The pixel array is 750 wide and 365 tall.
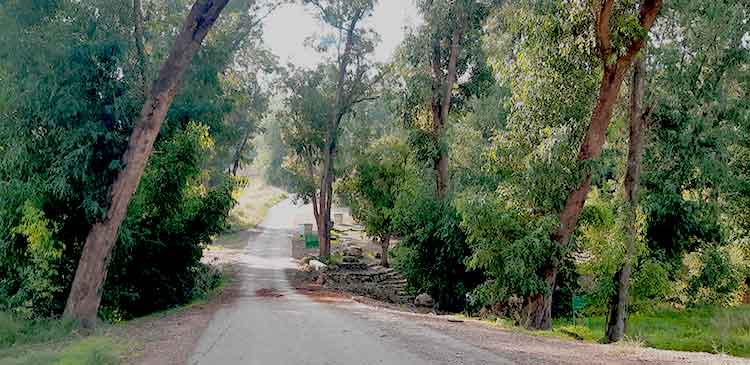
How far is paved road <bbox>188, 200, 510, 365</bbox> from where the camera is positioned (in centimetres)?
825

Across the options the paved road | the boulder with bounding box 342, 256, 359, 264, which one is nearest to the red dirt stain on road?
the paved road

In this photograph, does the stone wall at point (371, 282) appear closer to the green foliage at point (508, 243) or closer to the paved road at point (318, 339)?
the paved road at point (318, 339)

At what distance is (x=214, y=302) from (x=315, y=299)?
9.82 ft

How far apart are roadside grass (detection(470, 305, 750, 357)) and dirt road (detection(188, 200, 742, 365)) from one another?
1.55 metres

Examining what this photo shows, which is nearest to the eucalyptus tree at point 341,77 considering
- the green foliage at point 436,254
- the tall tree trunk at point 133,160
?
the green foliage at point 436,254

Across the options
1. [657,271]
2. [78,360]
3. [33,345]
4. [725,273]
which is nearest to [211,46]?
[33,345]

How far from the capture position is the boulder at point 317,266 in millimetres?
28656

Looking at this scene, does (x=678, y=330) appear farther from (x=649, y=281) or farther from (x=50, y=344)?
(x=50, y=344)

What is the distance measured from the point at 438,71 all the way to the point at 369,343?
15.9 m

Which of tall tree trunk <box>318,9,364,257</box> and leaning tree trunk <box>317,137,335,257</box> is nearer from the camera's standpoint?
tall tree trunk <box>318,9,364,257</box>

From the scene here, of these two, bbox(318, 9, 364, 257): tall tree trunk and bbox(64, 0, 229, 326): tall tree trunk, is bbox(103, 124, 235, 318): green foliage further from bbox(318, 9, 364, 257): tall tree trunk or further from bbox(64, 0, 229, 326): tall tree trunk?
bbox(318, 9, 364, 257): tall tree trunk

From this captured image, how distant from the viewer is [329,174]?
31.5 m

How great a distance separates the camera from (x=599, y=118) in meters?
13.4

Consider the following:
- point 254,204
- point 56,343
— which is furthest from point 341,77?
point 254,204
